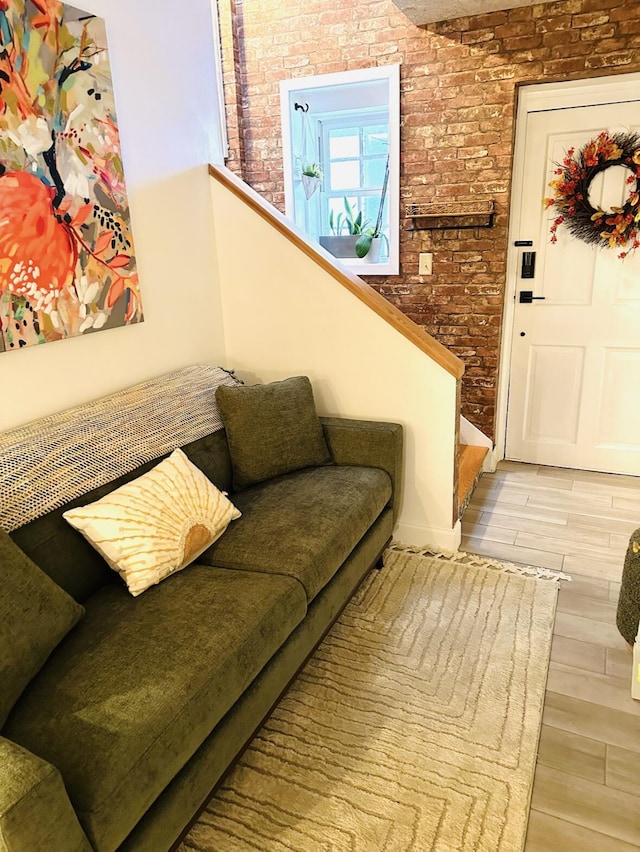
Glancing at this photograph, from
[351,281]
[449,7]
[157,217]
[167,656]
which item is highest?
[449,7]

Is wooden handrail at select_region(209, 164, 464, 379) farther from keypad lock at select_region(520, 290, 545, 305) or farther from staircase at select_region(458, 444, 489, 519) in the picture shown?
keypad lock at select_region(520, 290, 545, 305)

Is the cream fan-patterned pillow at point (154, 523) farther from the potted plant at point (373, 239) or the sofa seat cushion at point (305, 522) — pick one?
the potted plant at point (373, 239)

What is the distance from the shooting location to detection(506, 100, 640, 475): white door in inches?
127

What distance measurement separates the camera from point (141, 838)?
48.1 inches

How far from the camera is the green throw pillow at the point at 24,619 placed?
126 centimetres

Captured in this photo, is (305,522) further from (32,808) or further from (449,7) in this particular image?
(449,7)

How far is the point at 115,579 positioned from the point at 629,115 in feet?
10.8

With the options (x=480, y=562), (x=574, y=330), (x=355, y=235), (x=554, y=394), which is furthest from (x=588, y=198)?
(x=480, y=562)

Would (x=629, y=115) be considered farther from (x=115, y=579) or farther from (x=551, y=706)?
(x=115, y=579)

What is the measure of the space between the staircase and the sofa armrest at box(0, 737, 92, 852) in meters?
2.14

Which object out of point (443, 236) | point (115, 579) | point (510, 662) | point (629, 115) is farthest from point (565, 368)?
point (115, 579)

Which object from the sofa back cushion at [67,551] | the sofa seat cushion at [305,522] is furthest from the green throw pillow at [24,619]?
the sofa seat cushion at [305,522]

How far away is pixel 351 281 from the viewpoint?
263cm

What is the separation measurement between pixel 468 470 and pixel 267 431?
128 centimetres
